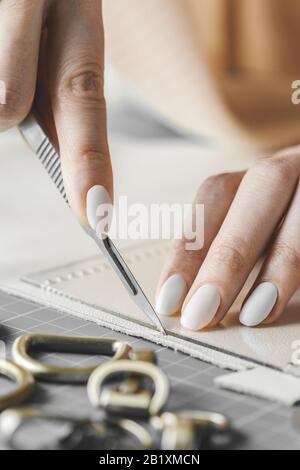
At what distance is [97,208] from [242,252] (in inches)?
7.5

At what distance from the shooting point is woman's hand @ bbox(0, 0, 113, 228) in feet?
2.69

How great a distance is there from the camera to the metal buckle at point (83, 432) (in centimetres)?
57

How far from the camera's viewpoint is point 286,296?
836 mm

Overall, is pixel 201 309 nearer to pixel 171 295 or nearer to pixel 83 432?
pixel 171 295

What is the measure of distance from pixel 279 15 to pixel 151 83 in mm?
322

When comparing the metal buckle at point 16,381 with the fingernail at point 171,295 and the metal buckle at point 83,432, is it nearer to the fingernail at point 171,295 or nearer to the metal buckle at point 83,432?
the metal buckle at point 83,432

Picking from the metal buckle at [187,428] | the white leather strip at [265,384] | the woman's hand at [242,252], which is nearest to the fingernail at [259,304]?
the woman's hand at [242,252]

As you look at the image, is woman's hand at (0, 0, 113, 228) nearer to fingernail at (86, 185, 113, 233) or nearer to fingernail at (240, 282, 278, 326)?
fingernail at (86, 185, 113, 233)

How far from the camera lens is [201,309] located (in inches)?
31.5

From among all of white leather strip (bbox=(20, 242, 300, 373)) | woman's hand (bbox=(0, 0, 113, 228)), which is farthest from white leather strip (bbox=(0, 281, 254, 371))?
woman's hand (bbox=(0, 0, 113, 228))

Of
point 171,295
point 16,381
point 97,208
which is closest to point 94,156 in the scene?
point 97,208
